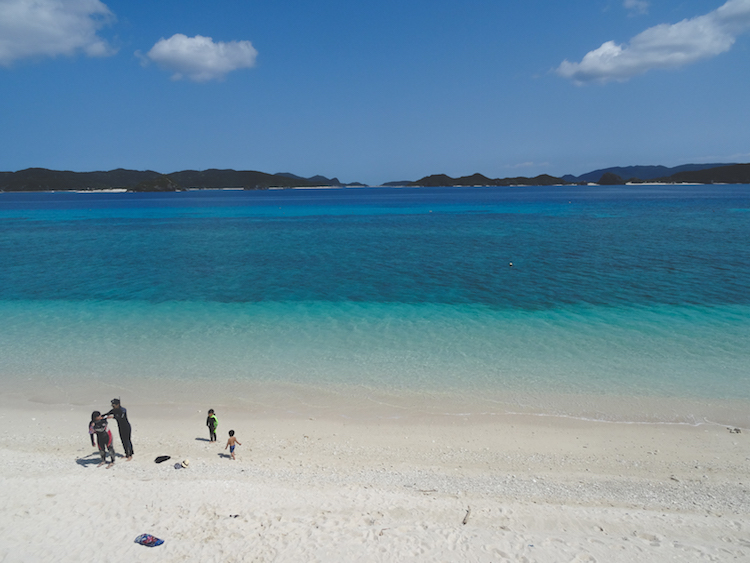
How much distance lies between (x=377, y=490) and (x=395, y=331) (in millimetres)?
10036

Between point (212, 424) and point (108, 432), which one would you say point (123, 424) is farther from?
point (212, 424)

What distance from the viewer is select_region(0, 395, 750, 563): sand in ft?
22.6

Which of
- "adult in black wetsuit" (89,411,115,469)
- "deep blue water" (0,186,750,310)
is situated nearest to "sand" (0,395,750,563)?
"adult in black wetsuit" (89,411,115,469)

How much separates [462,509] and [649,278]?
24.5m

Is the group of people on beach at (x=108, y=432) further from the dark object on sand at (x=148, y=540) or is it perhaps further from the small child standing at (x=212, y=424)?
the dark object on sand at (x=148, y=540)

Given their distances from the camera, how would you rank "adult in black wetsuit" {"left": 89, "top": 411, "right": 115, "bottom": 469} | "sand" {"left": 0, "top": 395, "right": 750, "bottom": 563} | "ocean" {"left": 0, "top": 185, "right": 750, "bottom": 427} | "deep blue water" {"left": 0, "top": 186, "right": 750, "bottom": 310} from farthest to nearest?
"deep blue water" {"left": 0, "top": 186, "right": 750, "bottom": 310} < "ocean" {"left": 0, "top": 185, "right": 750, "bottom": 427} < "adult in black wetsuit" {"left": 89, "top": 411, "right": 115, "bottom": 469} < "sand" {"left": 0, "top": 395, "right": 750, "bottom": 563}

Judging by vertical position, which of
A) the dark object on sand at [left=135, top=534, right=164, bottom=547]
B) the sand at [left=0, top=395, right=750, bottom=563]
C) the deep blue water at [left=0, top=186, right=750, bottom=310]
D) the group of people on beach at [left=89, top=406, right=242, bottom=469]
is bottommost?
the sand at [left=0, top=395, right=750, bottom=563]

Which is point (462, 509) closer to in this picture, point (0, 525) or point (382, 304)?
point (0, 525)

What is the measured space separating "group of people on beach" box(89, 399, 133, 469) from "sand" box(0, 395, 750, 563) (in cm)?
29

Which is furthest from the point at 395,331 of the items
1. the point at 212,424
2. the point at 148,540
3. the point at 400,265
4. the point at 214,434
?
the point at 400,265

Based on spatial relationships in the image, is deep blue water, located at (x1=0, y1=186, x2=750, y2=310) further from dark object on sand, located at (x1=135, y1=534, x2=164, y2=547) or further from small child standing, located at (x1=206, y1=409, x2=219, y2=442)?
dark object on sand, located at (x1=135, y1=534, x2=164, y2=547)

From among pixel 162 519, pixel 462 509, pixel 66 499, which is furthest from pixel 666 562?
pixel 66 499

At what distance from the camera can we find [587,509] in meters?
7.98

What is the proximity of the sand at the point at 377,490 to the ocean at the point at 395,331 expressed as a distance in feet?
3.71
